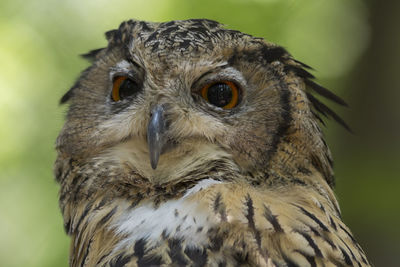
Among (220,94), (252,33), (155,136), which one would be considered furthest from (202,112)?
(252,33)

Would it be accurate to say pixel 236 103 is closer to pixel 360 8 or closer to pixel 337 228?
pixel 337 228

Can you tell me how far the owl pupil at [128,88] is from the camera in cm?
178

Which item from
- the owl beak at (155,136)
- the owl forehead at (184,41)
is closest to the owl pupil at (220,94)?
the owl forehead at (184,41)

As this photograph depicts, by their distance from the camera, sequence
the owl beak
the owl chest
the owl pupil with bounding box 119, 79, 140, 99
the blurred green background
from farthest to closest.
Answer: the blurred green background → the owl pupil with bounding box 119, 79, 140, 99 → the owl beak → the owl chest

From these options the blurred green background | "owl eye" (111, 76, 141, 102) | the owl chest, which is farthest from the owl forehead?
the blurred green background

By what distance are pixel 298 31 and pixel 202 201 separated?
12.3 ft

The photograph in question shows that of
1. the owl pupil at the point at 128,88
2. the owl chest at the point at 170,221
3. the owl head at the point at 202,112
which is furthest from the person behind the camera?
the owl pupil at the point at 128,88

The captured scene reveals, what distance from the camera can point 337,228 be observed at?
5.21ft

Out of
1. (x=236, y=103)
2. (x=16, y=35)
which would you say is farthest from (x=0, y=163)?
(x=236, y=103)

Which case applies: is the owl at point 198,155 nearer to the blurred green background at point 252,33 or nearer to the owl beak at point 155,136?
the owl beak at point 155,136

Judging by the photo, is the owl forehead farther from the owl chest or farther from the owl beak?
the owl chest

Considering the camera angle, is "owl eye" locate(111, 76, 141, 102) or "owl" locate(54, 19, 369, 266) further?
"owl eye" locate(111, 76, 141, 102)

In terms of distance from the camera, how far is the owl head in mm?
1662

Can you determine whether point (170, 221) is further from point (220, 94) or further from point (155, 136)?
point (220, 94)
